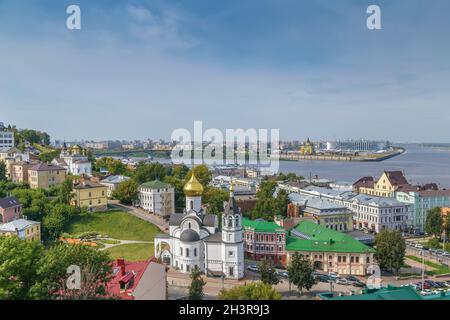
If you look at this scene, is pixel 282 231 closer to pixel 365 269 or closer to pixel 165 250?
pixel 365 269

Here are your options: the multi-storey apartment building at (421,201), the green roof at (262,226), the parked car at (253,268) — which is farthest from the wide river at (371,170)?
the parked car at (253,268)

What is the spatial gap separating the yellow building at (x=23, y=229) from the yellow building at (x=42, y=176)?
453cm

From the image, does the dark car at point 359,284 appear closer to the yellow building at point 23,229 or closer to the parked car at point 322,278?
the parked car at point 322,278

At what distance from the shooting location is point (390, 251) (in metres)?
10.5

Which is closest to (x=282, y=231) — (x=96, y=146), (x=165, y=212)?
(x=165, y=212)

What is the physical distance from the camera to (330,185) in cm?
2347

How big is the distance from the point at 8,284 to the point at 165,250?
6.27 metres

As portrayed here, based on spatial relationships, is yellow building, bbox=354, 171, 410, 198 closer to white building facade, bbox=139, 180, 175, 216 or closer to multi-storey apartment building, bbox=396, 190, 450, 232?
multi-storey apartment building, bbox=396, 190, 450, 232

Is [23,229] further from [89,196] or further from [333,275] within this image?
[333,275]

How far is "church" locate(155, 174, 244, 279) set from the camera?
9.94 meters

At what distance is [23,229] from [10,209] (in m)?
1.70

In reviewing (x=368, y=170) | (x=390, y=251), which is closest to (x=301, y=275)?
(x=390, y=251)

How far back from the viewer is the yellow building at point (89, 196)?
48.7 ft
